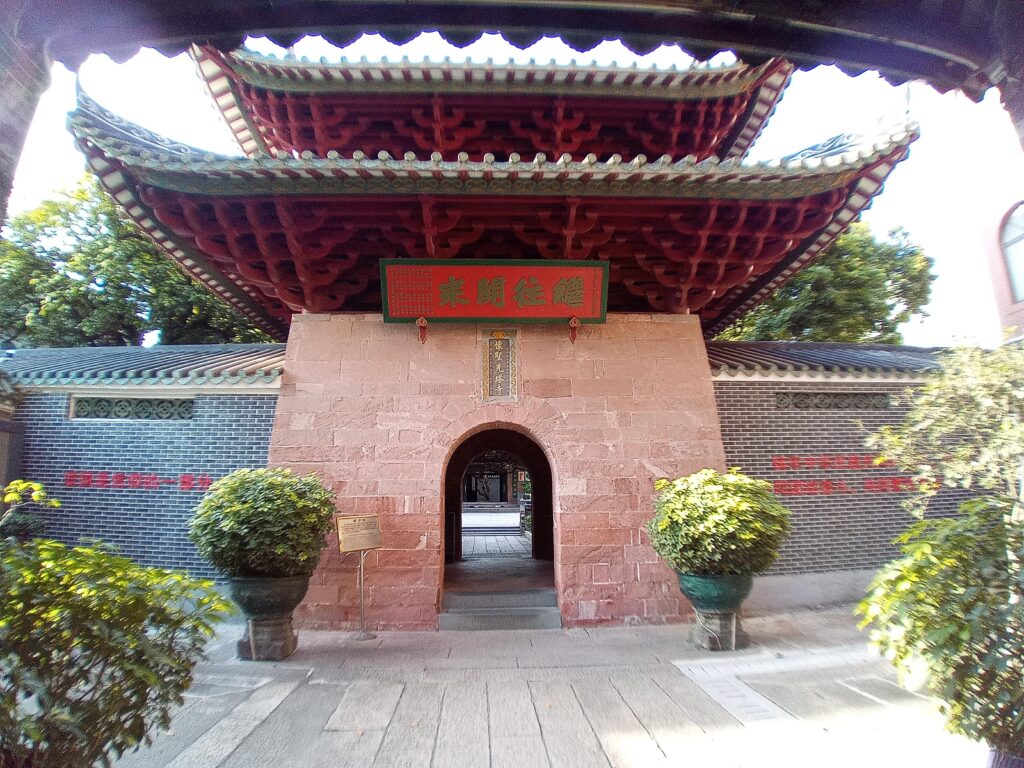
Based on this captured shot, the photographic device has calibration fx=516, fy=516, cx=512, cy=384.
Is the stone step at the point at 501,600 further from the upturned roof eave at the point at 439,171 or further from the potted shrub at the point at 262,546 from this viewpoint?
the upturned roof eave at the point at 439,171

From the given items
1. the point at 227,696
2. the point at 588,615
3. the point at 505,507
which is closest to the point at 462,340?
the point at 588,615

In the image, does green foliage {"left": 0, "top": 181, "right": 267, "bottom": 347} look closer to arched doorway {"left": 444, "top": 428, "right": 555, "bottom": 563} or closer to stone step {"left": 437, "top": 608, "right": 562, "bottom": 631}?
arched doorway {"left": 444, "top": 428, "right": 555, "bottom": 563}

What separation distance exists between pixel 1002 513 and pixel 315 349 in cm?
574

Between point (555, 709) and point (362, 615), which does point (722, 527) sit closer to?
point (555, 709)

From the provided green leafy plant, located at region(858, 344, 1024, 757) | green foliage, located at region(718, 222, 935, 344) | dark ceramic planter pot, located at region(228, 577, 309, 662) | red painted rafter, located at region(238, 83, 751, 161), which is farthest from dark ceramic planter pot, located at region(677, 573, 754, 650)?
green foliage, located at region(718, 222, 935, 344)

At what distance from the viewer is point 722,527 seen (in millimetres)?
4387

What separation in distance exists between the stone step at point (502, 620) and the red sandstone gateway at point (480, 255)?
0.36 ft

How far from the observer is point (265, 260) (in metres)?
5.49

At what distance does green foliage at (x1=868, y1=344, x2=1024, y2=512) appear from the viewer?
3.47m

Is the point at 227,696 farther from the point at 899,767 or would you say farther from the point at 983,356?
the point at 983,356

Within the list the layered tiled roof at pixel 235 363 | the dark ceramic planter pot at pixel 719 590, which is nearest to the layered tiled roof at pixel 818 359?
the layered tiled roof at pixel 235 363

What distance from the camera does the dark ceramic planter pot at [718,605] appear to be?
4.50 metres

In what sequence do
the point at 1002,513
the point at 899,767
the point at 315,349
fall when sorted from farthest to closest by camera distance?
the point at 315,349, the point at 899,767, the point at 1002,513

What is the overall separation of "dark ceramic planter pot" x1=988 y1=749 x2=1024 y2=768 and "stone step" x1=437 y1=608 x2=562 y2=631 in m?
3.54
